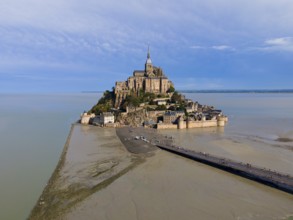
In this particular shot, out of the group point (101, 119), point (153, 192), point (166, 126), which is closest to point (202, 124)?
point (166, 126)

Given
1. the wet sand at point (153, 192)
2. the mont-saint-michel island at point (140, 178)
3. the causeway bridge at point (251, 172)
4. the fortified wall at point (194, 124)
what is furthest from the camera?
the fortified wall at point (194, 124)

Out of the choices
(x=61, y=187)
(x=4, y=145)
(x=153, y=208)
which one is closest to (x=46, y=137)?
(x=4, y=145)

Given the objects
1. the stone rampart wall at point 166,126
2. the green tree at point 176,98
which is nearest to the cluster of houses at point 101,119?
the stone rampart wall at point 166,126

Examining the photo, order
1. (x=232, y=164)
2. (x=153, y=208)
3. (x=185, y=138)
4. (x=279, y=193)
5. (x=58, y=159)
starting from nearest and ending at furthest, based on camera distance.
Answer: (x=153, y=208) → (x=279, y=193) → (x=232, y=164) → (x=58, y=159) → (x=185, y=138)

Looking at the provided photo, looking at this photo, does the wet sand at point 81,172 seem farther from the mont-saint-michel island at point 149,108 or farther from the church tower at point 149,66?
the church tower at point 149,66

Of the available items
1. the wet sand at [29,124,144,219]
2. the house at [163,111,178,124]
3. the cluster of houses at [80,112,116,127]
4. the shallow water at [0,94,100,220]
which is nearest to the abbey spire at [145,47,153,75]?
the cluster of houses at [80,112,116,127]

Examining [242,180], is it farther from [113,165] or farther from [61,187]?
[61,187]
